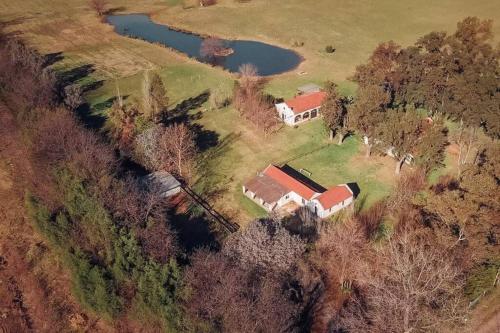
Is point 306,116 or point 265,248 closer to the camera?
point 265,248

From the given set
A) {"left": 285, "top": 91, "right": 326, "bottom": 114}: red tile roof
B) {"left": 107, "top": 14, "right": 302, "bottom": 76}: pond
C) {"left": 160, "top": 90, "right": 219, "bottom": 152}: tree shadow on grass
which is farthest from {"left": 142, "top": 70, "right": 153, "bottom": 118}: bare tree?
{"left": 107, "top": 14, "right": 302, "bottom": 76}: pond

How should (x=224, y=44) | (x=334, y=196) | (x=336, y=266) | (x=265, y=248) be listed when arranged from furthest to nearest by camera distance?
(x=224, y=44), (x=334, y=196), (x=336, y=266), (x=265, y=248)

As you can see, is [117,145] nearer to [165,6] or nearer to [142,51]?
[142,51]

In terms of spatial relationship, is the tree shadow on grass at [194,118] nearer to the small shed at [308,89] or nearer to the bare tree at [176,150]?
the bare tree at [176,150]

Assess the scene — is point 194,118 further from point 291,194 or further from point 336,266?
point 336,266

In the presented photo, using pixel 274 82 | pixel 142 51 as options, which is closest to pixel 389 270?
pixel 274 82

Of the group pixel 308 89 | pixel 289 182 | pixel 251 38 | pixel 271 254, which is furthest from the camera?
pixel 251 38

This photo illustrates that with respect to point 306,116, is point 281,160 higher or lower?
lower

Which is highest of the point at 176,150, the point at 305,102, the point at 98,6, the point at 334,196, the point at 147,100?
the point at 147,100

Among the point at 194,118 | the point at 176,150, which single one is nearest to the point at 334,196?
the point at 176,150
